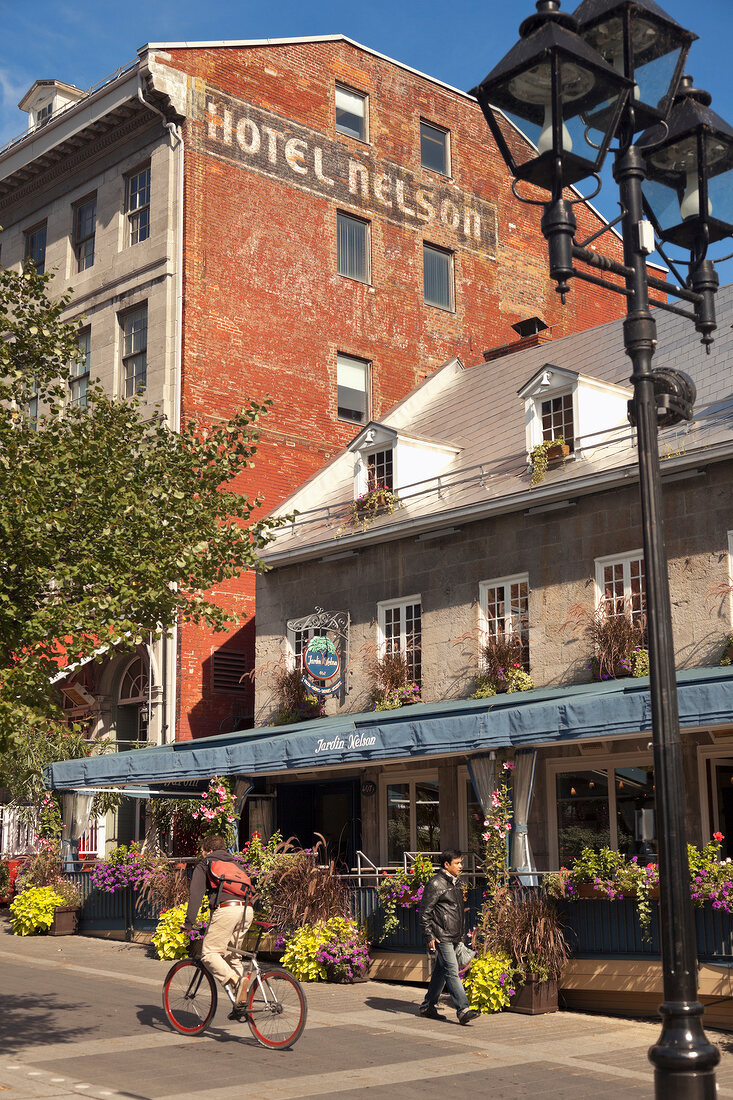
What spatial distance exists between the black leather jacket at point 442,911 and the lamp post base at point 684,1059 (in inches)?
269

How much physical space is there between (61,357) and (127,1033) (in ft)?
24.2

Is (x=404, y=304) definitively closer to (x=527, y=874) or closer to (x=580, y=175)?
(x=527, y=874)

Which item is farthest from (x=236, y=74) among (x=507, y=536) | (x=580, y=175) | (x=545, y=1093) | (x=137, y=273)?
(x=545, y=1093)

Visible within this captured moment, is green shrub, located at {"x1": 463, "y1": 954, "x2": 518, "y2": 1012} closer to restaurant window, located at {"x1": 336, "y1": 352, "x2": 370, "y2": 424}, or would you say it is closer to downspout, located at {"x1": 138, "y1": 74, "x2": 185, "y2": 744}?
downspout, located at {"x1": 138, "y1": 74, "x2": 185, "y2": 744}

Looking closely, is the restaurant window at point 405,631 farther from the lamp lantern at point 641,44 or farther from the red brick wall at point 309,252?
the lamp lantern at point 641,44

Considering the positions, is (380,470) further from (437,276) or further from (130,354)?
(437,276)

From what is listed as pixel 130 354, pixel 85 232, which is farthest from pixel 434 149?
pixel 130 354

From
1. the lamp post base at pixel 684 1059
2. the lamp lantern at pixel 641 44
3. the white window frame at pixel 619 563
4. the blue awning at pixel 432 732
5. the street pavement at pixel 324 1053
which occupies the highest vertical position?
the lamp lantern at pixel 641 44

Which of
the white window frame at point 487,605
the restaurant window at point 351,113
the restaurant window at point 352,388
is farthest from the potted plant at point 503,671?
the restaurant window at point 351,113

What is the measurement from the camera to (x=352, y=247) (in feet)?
100

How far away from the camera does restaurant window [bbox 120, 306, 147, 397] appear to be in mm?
27875

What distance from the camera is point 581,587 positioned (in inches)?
735

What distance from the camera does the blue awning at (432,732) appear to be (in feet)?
45.0

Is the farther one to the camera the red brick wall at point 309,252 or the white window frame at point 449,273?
the white window frame at point 449,273
